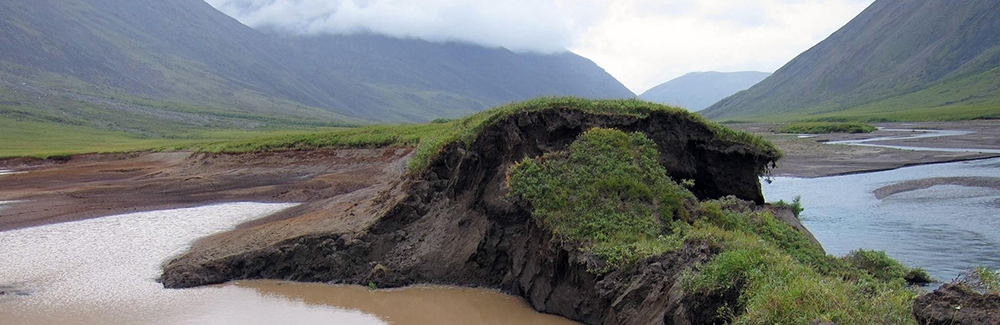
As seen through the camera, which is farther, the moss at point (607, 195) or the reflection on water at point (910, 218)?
the reflection on water at point (910, 218)

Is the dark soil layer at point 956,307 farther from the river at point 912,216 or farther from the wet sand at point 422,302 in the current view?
the river at point 912,216

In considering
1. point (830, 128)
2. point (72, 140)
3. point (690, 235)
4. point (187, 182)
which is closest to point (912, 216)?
point (690, 235)

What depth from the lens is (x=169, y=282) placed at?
741 inches

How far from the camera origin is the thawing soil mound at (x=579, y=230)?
1161 centimetres

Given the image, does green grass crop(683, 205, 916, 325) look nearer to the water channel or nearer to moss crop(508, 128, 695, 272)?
moss crop(508, 128, 695, 272)

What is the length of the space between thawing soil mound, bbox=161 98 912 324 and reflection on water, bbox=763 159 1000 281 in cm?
411

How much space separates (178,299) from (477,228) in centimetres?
738

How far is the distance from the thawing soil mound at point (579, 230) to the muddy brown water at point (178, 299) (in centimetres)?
57

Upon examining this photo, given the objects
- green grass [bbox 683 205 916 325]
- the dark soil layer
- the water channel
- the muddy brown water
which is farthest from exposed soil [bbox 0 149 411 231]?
the dark soil layer

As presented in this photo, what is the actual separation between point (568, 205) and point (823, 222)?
15.5 meters

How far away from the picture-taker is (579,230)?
1461 cm

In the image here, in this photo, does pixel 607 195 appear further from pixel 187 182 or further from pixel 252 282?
pixel 187 182

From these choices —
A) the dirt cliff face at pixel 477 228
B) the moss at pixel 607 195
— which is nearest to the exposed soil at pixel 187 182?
the dirt cliff face at pixel 477 228

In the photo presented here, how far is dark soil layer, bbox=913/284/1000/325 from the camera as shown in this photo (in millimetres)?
7527
